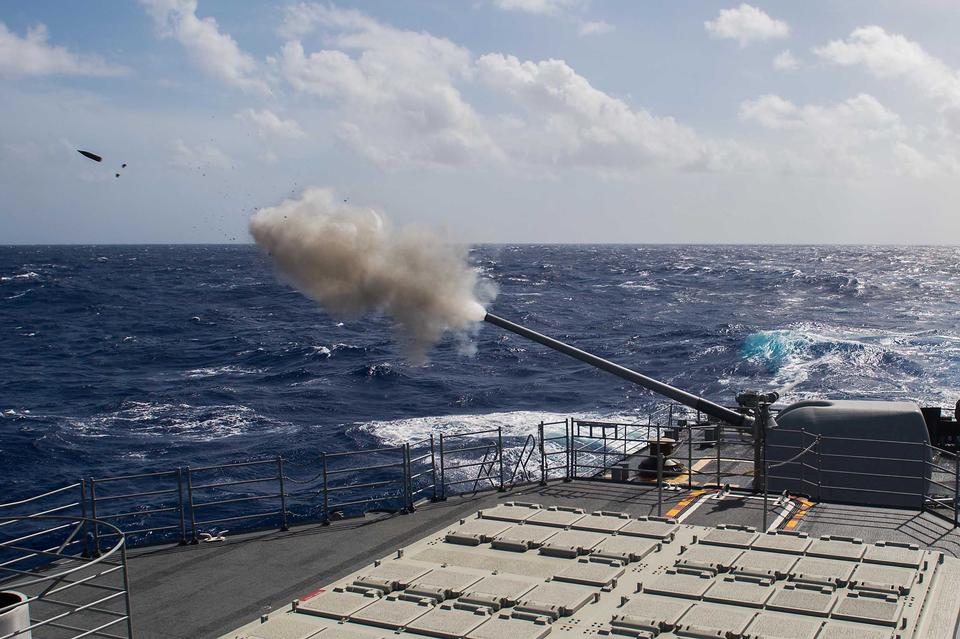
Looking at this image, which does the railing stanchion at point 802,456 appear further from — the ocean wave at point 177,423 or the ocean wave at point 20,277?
the ocean wave at point 20,277

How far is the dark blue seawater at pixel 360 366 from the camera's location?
31266 millimetres

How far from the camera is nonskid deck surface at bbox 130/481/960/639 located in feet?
29.1

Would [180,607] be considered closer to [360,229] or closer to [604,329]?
[360,229]

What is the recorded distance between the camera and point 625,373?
14.1 metres

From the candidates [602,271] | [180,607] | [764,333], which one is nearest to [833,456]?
[180,607]

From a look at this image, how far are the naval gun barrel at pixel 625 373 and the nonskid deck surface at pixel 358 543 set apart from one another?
1.64m

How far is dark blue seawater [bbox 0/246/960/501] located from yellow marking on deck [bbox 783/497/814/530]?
7.94m

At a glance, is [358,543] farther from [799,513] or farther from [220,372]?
[220,372]

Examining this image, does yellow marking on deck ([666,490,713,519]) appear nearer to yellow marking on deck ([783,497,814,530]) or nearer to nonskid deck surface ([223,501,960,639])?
yellow marking on deck ([783,497,814,530])

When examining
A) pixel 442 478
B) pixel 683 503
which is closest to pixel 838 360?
pixel 683 503

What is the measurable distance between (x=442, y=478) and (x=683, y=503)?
3290mm

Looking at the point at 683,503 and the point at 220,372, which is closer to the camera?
the point at 683,503

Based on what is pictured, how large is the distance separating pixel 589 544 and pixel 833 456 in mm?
6576

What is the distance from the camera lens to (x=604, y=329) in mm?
61219
